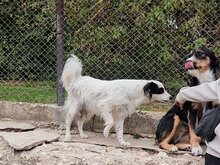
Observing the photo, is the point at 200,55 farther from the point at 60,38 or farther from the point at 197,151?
the point at 60,38

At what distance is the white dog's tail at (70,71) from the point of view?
5.12m

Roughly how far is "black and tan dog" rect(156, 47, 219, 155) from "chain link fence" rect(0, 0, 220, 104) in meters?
0.97

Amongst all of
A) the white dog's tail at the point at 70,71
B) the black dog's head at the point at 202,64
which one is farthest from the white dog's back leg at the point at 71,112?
the black dog's head at the point at 202,64

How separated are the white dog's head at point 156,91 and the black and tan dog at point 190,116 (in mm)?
353

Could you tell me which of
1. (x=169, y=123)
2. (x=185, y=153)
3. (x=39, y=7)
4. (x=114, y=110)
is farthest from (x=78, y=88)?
(x=39, y=7)

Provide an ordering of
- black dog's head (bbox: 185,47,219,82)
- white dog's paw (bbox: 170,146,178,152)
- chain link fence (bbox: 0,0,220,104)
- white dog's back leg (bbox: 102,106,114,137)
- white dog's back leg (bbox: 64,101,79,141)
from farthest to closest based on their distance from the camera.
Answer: chain link fence (bbox: 0,0,220,104), white dog's back leg (bbox: 64,101,79,141), white dog's back leg (bbox: 102,106,114,137), white dog's paw (bbox: 170,146,178,152), black dog's head (bbox: 185,47,219,82)

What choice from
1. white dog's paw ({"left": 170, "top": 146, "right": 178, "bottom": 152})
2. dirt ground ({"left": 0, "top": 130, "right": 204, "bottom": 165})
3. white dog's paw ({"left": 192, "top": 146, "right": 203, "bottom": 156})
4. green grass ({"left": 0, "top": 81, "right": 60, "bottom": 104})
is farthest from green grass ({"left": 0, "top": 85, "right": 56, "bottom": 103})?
white dog's paw ({"left": 192, "top": 146, "right": 203, "bottom": 156})

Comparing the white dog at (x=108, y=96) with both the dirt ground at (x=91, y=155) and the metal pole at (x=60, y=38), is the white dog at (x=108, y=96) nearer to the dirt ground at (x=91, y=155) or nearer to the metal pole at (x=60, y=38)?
the dirt ground at (x=91, y=155)

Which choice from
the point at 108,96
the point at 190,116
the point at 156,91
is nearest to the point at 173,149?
the point at 190,116

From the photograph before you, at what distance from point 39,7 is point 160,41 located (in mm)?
2624

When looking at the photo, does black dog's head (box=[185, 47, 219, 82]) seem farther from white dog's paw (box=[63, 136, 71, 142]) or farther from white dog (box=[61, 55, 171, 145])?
white dog's paw (box=[63, 136, 71, 142])

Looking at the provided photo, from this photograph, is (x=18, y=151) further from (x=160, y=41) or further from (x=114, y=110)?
(x=160, y=41)

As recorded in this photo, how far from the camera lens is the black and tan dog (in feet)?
13.6

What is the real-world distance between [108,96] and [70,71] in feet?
2.41
